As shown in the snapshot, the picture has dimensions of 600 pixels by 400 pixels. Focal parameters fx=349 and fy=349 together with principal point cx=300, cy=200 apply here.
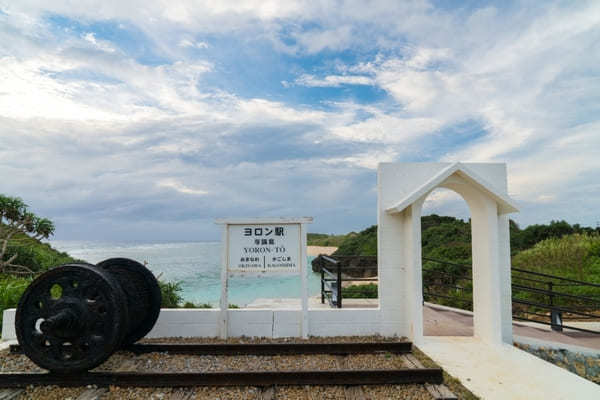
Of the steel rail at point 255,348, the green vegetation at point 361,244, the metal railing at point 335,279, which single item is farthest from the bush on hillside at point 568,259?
the steel rail at point 255,348

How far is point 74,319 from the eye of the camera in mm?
4680

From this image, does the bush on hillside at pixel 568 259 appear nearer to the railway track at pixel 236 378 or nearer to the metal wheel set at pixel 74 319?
the railway track at pixel 236 378

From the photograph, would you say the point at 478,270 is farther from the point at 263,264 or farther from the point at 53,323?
the point at 53,323

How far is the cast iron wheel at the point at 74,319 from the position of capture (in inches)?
185

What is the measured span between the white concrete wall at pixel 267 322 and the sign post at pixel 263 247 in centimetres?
25

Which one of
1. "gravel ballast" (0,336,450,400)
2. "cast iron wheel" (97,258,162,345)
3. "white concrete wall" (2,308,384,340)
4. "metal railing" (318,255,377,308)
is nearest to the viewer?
"gravel ballast" (0,336,450,400)

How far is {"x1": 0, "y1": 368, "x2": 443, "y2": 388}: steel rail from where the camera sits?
4.78 meters

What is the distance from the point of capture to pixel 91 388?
15.6 feet

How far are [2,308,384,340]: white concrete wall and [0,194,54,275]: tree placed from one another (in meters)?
6.00

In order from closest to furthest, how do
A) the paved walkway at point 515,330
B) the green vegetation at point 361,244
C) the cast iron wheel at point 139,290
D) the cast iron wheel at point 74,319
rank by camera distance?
the cast iron wheel at point 74,319, the cast iron wheel at point 139,290, the paved walkway at point 515,330, the green vegetation at point 361,244

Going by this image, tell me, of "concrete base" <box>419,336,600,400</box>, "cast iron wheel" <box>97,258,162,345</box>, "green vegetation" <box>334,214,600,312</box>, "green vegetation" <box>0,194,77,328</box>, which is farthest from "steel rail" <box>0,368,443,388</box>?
"green vegetation" <box>0,194,77,328</box>

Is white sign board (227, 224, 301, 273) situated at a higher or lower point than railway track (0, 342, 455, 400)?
higher

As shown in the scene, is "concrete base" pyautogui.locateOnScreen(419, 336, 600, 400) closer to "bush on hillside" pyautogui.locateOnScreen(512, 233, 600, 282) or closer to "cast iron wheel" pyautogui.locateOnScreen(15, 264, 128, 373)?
"cast iron wheel" pyautogui.locateOnScreen(15, 264, 128, 373)

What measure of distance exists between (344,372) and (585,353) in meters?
5.07
